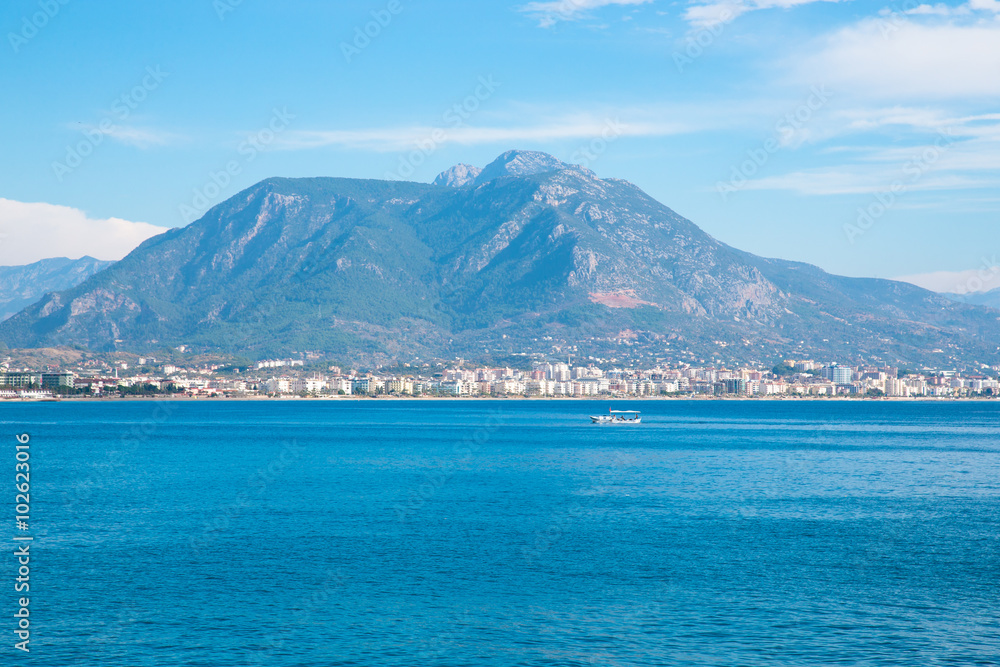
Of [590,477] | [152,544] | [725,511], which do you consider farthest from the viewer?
[590,477]

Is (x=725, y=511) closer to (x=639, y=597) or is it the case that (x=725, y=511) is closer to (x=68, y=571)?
(x=639, y=597)

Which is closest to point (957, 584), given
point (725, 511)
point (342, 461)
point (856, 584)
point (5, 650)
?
point (856, 584)

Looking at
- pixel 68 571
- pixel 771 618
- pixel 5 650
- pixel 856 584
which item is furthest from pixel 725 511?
pixel 5 650

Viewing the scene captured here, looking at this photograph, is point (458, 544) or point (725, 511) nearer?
point (458, 544)

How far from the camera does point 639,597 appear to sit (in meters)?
32.6

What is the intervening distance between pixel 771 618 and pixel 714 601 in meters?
2.47

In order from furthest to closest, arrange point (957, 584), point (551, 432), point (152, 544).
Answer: point (551, 432), point (152, 544), point (957, 584)

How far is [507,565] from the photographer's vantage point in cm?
3747

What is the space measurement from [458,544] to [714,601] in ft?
42.8

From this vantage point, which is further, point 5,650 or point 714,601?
point 714,601

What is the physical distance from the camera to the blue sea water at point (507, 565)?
27.3 meters

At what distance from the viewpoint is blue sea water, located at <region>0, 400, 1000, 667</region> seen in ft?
89.6

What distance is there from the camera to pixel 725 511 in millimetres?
52062

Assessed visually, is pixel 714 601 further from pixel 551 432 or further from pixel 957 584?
pixel 551 432
